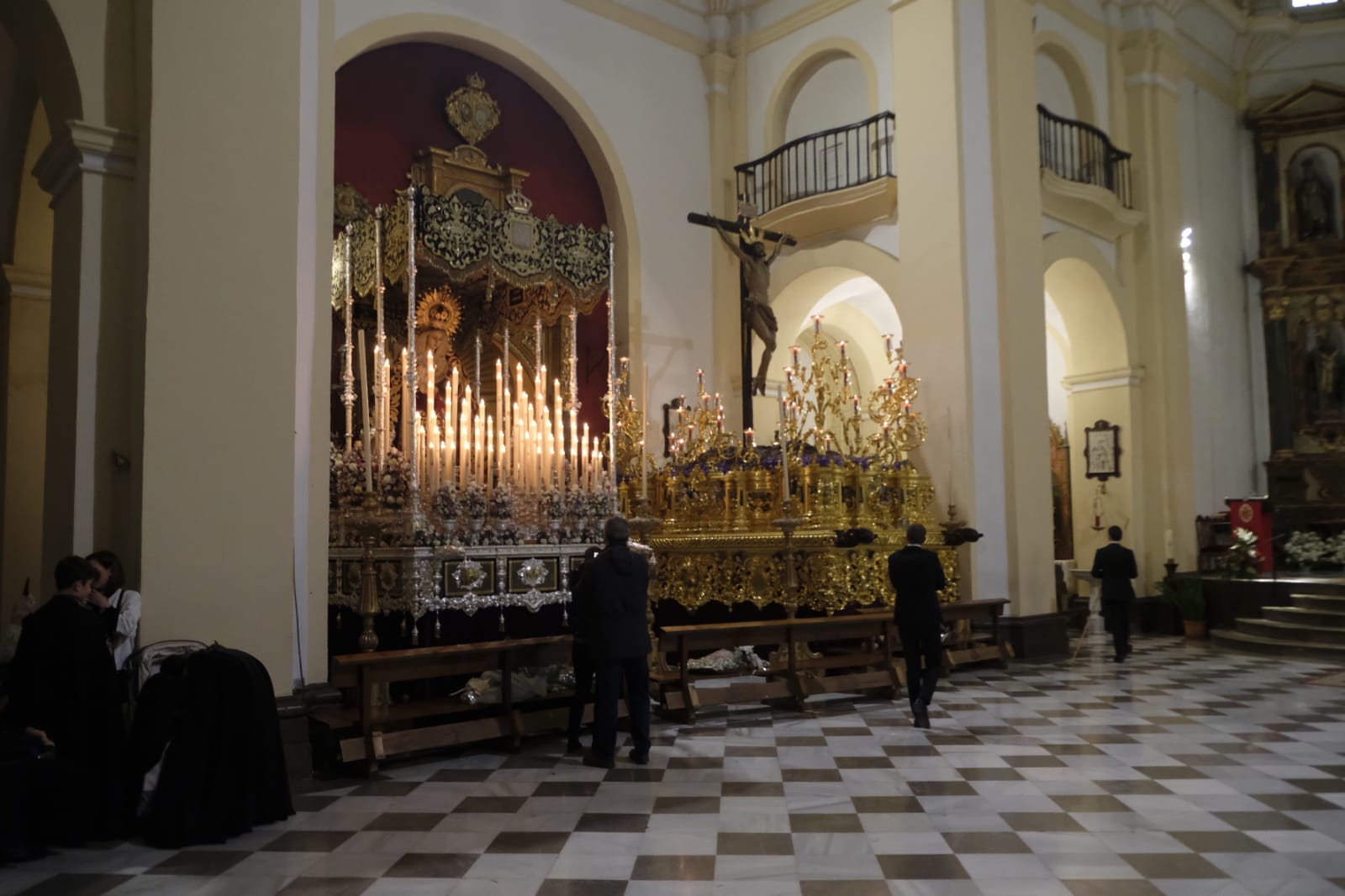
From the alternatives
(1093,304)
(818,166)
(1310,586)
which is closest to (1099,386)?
(1093,304)

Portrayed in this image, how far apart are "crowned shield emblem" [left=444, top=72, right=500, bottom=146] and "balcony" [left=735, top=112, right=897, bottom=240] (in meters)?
3.46

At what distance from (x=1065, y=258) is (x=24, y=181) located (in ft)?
40.6

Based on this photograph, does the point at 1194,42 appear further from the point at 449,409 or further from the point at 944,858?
the point at 944,858

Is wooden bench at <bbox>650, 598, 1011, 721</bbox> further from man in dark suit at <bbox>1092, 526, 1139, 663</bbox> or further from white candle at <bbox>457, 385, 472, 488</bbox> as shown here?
white candle at <bbox>457, 385, 472, 488</bbox>

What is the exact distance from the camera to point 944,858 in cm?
458

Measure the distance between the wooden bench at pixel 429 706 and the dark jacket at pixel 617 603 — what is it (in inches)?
33.4

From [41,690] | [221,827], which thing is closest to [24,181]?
[41,690]

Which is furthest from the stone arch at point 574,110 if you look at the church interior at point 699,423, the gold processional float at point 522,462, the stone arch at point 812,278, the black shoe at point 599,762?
the black shoe at point 599,762

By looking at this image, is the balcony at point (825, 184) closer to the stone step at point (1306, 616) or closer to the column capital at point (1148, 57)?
the column capital at point (1148, 57)

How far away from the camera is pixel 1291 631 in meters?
12.3

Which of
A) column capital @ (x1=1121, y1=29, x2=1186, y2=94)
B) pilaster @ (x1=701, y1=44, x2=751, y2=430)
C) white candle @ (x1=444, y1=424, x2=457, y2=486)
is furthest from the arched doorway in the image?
white candle @ (x1=444, y1=424, x2=457, y2=486)

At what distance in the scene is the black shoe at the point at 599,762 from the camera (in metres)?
6.49

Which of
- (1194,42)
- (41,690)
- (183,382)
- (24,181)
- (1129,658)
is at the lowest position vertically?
(1129,658)

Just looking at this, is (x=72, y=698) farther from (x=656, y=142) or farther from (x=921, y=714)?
(x=656, y=142)
